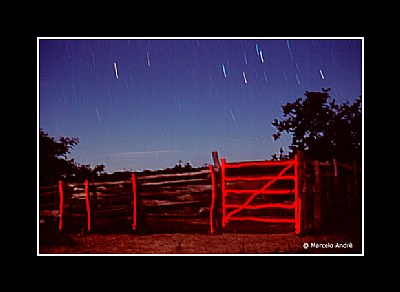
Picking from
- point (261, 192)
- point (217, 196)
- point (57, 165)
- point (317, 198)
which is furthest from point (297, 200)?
point (57, 165)

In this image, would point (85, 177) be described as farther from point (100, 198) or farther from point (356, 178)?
point (356, 178)

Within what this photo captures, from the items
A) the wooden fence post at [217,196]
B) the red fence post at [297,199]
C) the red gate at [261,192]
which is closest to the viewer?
the red fence post at [297,199]

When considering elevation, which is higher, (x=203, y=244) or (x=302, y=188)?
(x=302, y=188)

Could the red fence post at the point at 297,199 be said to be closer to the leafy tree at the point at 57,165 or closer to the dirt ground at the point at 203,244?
the dirt ground at the point at 203,244

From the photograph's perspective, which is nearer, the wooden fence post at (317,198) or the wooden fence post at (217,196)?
the wooden fence post at (317,198)

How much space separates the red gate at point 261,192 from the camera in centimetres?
853

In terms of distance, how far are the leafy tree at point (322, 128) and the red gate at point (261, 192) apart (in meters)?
0.51

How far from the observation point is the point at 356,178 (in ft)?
28.7

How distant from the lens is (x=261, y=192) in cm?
869

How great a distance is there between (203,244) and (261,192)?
146 cm

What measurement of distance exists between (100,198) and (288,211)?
363cm

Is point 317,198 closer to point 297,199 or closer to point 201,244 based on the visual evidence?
point 297,199

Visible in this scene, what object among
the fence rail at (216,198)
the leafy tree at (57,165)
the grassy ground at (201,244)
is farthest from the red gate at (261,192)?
the leafy tree at (57,165)

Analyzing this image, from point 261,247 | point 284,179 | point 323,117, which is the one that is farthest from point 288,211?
point 323,117
